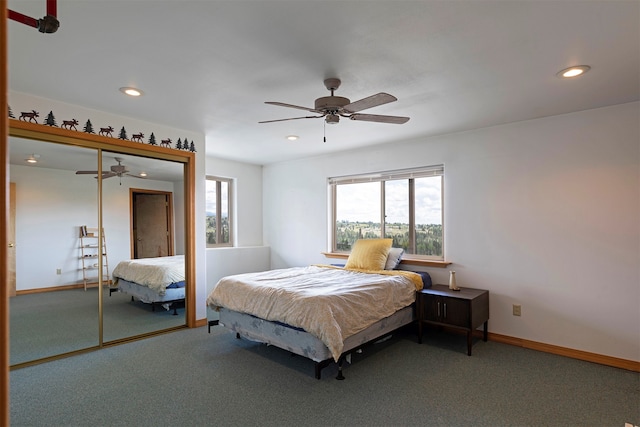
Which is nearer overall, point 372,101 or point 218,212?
point 372,101

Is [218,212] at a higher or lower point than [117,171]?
lower

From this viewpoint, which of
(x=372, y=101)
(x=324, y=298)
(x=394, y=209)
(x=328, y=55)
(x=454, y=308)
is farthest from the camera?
(x=394, y=209)

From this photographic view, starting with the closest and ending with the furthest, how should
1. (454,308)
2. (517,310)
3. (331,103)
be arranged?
(331,103) → (454,308) → (517,310)

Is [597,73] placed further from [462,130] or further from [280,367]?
[280,367]

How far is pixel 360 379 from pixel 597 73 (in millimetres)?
3011

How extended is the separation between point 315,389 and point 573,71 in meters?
3.10

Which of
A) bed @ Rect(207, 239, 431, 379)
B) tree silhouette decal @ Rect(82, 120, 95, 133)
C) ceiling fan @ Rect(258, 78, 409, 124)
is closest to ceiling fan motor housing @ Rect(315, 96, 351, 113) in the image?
ceiling fan @ Rect(258, 78, 409, 124)

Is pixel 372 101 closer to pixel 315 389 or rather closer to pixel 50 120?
pixel 315 389

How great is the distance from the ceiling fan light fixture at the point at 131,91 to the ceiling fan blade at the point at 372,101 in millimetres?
1802

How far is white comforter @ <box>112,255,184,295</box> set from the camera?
12.7ft

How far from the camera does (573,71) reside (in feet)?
8.29

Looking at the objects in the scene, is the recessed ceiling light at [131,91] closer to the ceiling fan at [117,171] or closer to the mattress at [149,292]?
the ceiling fan at [117,171]

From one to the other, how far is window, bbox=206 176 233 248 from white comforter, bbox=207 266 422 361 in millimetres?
1940

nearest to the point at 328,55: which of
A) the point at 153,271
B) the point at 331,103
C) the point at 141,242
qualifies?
the point at 331,103
